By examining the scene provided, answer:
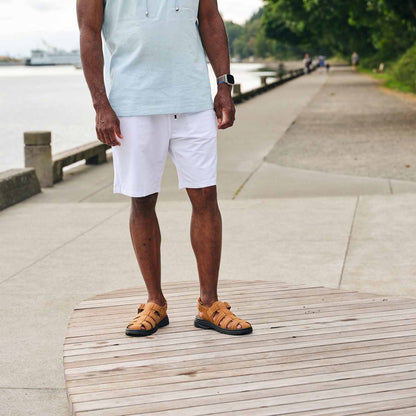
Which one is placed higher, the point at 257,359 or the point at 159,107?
the point at 159,107

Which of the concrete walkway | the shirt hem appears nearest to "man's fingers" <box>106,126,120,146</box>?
the shirt hem

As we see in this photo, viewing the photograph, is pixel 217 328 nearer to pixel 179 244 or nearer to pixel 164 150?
pixel 164 150

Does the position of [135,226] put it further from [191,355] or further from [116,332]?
[191,355]

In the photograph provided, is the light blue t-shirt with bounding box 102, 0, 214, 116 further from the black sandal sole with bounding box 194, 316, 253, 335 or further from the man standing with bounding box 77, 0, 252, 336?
the black sandal sole with bounding box 194, 316, 253, 335

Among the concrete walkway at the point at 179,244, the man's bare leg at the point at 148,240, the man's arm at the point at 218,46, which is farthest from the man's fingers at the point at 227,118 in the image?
the concrete walkway at the point at 179,244

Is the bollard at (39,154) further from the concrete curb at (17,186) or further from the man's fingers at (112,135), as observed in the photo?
the man's fingers at (112,135)

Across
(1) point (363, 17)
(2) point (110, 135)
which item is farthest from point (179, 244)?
(1) point (363, 17)

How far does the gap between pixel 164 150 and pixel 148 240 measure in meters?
0.46

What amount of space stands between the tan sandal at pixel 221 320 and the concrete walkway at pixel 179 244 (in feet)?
2.40

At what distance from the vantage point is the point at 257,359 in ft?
10.3

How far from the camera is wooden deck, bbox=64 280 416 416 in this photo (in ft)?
8.95

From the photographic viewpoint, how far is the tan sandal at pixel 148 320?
11.4 feet

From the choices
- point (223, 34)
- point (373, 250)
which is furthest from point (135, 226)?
point (373, 250)

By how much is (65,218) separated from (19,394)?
4.15 m
